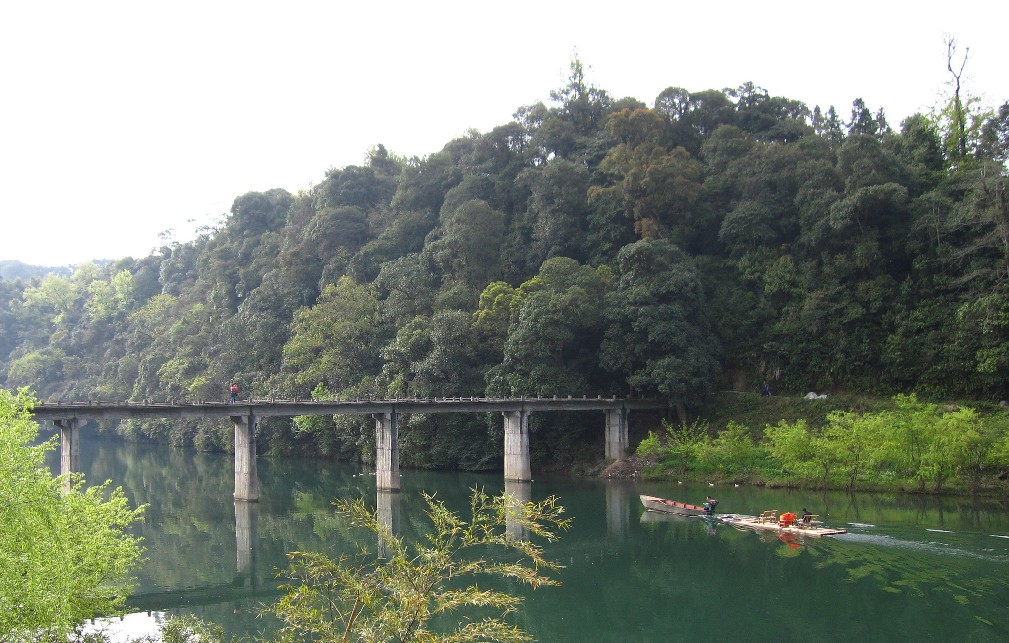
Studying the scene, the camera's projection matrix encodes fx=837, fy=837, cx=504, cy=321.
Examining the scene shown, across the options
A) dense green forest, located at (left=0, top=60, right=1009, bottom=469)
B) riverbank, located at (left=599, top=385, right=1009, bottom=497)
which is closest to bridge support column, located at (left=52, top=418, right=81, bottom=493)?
dense green forest, located at (left=0, top=60, right=1009, bottom=469)

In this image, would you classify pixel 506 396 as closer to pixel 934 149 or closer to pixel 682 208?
pixel 682 208

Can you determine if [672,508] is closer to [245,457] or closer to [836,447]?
[836,447]

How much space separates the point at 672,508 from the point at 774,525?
6221 millimetres

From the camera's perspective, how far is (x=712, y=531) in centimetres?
3488

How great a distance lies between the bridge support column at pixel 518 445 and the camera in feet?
174

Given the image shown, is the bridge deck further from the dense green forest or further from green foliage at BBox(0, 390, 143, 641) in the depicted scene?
green foliage at BBox(0, 390, 143, 641)

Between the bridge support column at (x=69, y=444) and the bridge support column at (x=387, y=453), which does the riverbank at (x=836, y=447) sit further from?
the bridge support column at (x=69, y=444)

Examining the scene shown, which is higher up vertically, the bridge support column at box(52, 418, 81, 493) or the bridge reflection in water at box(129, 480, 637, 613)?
the bridge support column at box(52, 418, 81, 493)

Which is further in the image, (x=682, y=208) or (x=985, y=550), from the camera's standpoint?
(x=682, y=208)

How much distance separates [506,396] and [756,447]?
52.9 feet

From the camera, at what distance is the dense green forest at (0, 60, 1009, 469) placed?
53.4m

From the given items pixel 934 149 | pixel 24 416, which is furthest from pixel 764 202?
pixel 24 416

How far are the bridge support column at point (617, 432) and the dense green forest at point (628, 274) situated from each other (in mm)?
2582

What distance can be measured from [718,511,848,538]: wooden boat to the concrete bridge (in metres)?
18.6
